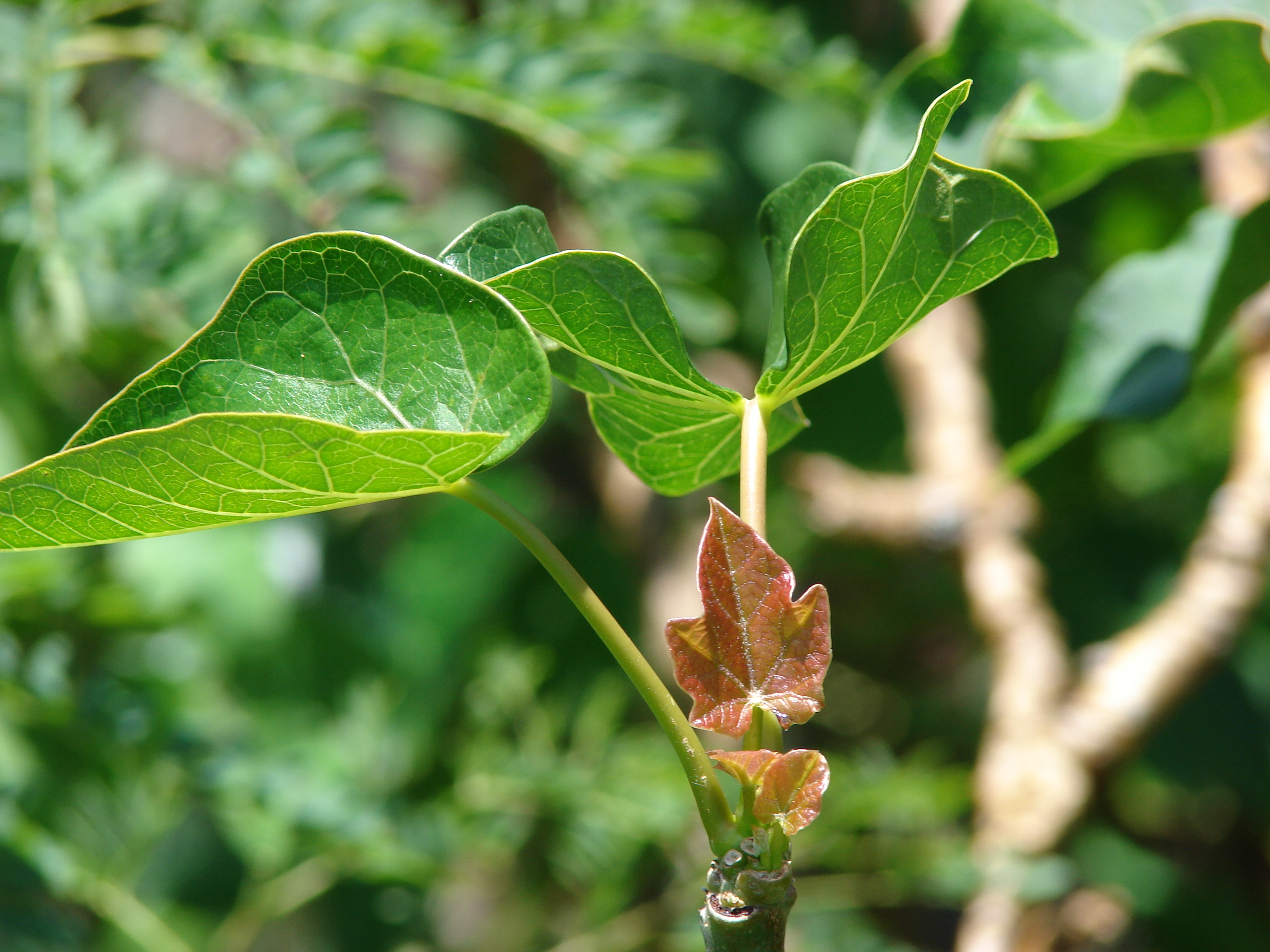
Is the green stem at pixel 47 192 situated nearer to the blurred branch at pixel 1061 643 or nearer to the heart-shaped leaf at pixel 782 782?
the heart-shaped leaf at pixel 782 782

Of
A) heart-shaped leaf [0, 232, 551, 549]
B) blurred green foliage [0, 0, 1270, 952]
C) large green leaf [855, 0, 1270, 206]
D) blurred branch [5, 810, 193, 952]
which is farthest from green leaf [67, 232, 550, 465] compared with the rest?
blurred branch [5, 810, 193, 952]

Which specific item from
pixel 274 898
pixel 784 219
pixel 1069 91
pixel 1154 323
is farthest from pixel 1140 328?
pixel 274 898

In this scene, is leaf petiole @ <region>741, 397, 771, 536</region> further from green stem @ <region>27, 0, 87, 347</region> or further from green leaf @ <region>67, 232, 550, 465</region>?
green stem @ <region>27, 0, 87, 347</region>

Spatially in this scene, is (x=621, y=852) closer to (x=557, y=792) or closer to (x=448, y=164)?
(x=557, y=792)

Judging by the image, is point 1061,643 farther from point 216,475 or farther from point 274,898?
point 216,475

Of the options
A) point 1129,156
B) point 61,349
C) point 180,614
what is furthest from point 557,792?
point 1129,156

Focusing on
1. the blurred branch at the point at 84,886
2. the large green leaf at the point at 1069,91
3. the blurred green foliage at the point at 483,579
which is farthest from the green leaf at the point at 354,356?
the blurred branch at the point at 84,886
